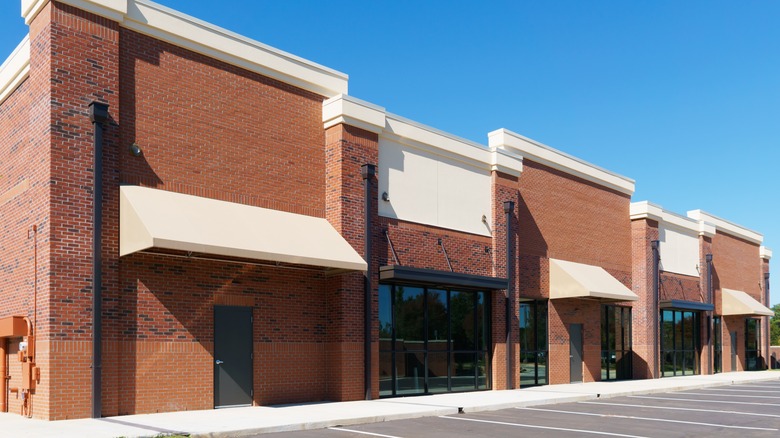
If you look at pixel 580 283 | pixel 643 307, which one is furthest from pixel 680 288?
pixel 580 283

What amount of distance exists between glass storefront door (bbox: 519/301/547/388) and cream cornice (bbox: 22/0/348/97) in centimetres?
1076

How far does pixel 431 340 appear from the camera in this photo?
2153 cm

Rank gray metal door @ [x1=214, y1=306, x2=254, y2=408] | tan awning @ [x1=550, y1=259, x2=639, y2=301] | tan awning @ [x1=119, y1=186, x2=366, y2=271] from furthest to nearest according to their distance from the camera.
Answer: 1. tan awning @ [x1=550, y1=259, x2=639, y2=301]
2. gray metal door @ [x1=214, y1=306, x2=254, y2=408]
3. tan awning @ [x1=119, y1=186, x2=366, y2=271]

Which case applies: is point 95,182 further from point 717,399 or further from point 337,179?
point 717,399

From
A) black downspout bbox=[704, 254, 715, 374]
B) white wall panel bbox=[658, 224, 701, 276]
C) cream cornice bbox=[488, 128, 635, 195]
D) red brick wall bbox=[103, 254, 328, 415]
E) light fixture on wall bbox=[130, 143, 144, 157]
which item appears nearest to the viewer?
red brick wall bbox=[103, 254, 328, 415]

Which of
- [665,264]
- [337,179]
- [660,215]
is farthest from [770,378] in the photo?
[337,179]

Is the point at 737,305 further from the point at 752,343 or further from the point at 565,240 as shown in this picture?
the point at 565,240

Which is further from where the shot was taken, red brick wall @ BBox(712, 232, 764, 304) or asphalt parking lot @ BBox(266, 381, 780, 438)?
red brick wall @ BBox(712, 232, 764, 304)

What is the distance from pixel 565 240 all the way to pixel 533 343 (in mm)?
4194

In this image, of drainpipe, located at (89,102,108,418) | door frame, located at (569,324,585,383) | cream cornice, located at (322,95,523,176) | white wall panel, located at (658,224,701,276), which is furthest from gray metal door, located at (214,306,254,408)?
white wall panel, located at (658,224,701,276)

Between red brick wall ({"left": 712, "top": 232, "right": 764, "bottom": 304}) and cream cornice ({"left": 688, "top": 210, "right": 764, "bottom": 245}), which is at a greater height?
cream cornice ({"left": 688, "top": 210, "right": 764, "bottom": 245})

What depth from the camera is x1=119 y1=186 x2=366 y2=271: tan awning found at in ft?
47.5

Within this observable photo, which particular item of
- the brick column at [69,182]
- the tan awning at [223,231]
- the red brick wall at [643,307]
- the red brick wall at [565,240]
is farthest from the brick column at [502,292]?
the brick column at [69,182]

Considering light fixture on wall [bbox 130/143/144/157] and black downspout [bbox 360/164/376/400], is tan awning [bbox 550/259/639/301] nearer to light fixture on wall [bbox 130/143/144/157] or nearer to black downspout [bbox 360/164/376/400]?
black downspout [bbox 360/164/376/400]
